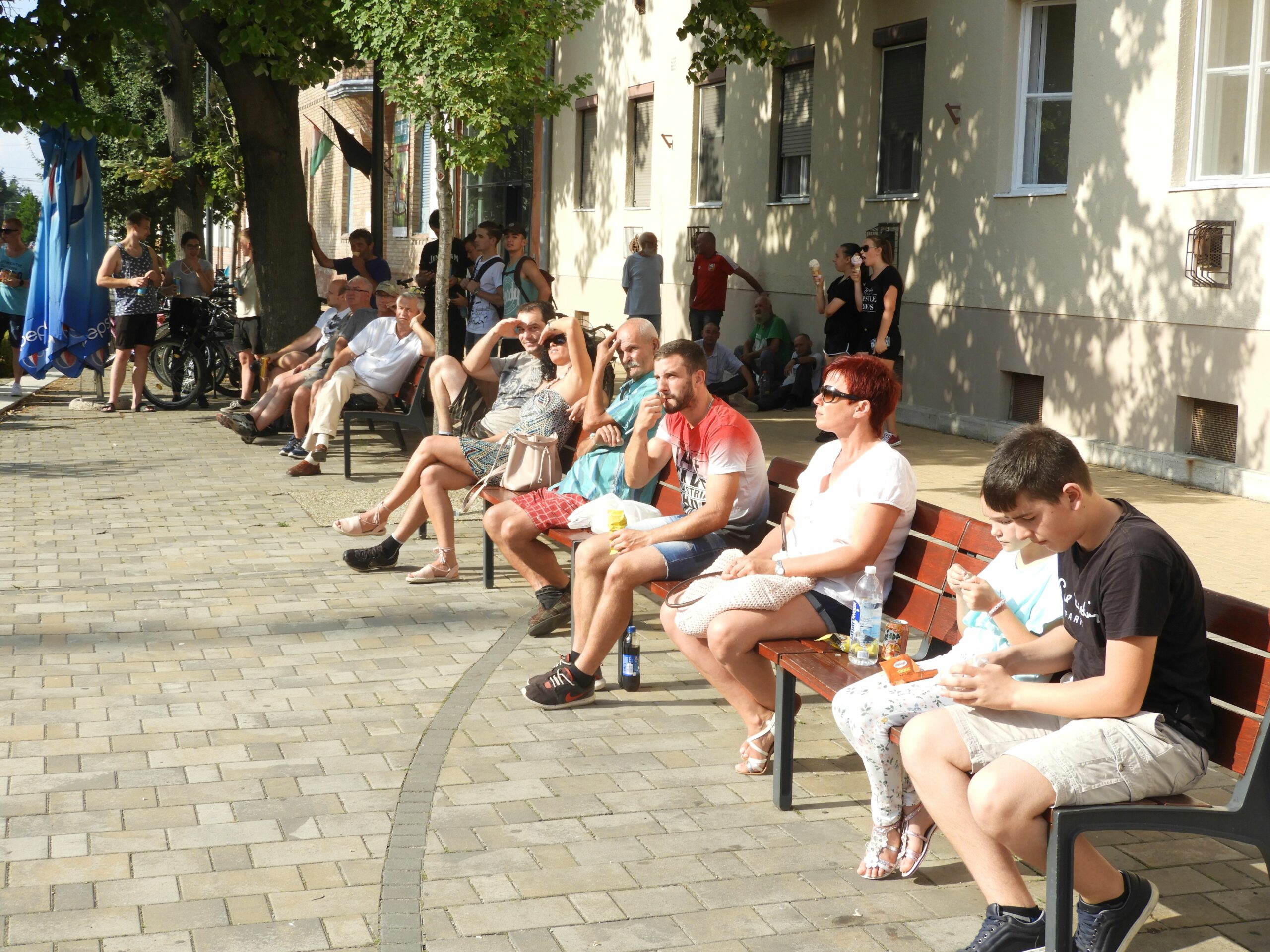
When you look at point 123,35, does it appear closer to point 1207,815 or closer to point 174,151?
point 174,151

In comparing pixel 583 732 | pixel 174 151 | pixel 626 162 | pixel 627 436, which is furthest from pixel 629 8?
pixel 583 732

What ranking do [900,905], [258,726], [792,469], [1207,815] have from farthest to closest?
[792,469] → [258,726] → [900,905] → [1207,815]

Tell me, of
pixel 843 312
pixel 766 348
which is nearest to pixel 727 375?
pixel 766 348

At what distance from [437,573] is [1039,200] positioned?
25.0 ft

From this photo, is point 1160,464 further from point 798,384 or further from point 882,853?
point 882,853

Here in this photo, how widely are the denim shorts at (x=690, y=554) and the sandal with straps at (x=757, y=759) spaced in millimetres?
806

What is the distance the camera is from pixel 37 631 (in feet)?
21.5

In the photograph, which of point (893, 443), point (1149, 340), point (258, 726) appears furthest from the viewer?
point (893, 443)

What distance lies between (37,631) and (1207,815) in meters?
5.09

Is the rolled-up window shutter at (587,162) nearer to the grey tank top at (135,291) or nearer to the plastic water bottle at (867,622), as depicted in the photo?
the grey tank top at (135,291)

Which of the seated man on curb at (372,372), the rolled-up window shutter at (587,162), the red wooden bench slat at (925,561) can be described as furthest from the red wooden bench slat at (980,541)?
the rolled-up window shutter at (587,162)

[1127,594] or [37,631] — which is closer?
[1127,594]

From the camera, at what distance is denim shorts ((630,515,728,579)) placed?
5562 mm

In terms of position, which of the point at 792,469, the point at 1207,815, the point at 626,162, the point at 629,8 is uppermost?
the point at 629,8
